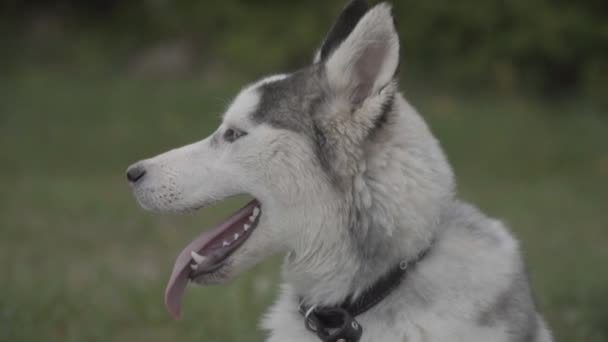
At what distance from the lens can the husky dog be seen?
2941 millimetres

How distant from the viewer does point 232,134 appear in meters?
3.20

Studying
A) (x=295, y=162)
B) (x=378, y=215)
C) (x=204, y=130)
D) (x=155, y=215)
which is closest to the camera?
A: (x=378, y=215)

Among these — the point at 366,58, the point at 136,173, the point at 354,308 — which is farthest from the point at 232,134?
the point at 354,308

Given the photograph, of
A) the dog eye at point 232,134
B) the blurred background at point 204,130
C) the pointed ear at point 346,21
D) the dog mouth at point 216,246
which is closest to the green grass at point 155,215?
the blurred background at point 204,130

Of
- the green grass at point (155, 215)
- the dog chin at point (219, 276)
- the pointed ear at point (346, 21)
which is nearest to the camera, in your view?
the dog chin at point (219, 276)

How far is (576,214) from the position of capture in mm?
9602

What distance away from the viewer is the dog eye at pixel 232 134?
3.18 meters

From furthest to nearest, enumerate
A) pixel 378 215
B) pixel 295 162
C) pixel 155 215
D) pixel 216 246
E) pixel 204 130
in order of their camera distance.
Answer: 1. pixel 204 130
2. pixel 155 215
3. pixel 216 246
4. pixel 295 162
5. pixel 378 215

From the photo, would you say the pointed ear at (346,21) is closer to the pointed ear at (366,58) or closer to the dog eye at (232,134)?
the pointed ear at (366,58)

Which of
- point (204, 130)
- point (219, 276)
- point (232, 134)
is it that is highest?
point (232, 134)

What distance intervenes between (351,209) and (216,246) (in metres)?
0.62

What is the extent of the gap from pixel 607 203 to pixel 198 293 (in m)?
6.86

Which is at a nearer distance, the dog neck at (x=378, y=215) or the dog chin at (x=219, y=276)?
the dog neck at (x=378, y=215)

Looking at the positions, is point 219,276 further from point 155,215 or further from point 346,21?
point 155,215
